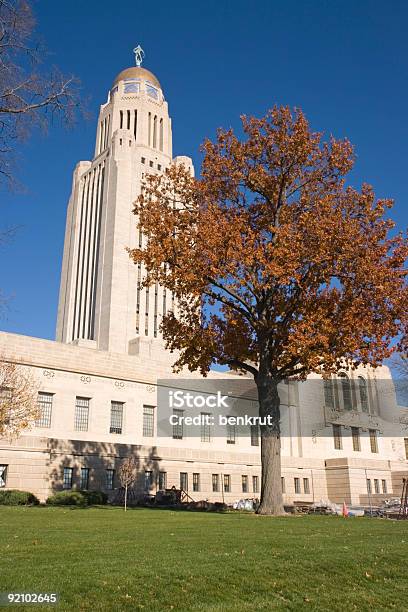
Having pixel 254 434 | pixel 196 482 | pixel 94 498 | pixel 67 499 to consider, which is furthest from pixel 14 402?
pixel 254 434

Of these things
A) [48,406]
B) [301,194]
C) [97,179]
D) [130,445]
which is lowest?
[130,445]

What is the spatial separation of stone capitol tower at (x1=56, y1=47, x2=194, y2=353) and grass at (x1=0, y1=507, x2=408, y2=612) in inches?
1943

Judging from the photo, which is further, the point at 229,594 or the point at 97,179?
the point at 97,179

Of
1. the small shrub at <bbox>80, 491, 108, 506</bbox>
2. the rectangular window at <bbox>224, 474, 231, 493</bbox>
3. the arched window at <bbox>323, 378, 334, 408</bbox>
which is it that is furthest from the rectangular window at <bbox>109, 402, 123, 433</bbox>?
the arched window at <bbox>323, 378, 334, 408</bbox>

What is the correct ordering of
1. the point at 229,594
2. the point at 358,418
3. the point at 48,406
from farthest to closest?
the point at 358,418
the point at 48,406
the point at 229,594

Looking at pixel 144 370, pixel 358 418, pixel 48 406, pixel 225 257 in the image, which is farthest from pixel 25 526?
pixel 358 418

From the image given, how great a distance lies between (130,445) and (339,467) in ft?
81.1

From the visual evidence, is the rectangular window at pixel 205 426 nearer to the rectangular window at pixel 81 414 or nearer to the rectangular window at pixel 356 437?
the rectangular window at pixel 81 414

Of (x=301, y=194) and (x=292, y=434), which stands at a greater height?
(x=301, y=194)

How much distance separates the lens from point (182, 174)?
1065 inches

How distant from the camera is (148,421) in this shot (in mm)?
43000

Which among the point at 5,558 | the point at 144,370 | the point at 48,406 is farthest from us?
the point at 144,370

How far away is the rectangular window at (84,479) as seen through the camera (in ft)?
119

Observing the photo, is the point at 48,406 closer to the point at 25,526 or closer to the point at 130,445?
the point at 130,445
